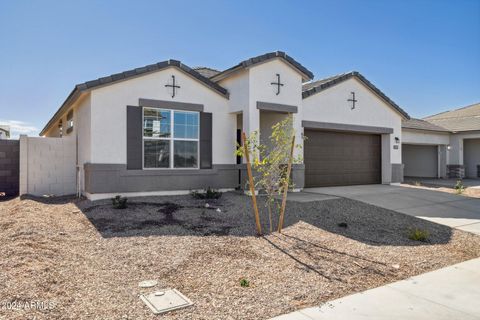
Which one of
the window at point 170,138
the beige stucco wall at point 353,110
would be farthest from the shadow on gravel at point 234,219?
the beige stucco wall at point 353,110

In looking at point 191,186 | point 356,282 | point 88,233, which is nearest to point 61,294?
point 88,233

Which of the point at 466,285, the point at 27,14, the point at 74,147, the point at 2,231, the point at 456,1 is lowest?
the point at 466,285

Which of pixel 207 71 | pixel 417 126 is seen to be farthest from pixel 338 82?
pixel 417 126

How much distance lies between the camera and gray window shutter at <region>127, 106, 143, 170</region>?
10.2 metres

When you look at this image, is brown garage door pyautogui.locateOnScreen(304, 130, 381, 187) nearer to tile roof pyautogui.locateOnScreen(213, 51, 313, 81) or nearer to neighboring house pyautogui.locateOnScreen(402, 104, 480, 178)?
tile roof pyautogui.locateOnScreen(213, 51, 313, 81)

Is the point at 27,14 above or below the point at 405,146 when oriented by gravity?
above

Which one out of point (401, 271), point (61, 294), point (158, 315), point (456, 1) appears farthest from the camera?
point (456, 1)

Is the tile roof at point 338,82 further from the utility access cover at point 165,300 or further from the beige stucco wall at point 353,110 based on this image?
the utility access cover at point 165,300

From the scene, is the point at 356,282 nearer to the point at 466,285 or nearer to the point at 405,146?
the point at 466,285

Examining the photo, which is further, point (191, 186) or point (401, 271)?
point (191, 186)

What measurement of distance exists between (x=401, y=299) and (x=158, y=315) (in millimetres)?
2920

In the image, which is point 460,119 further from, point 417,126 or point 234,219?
point 234,219

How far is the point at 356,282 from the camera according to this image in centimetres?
470

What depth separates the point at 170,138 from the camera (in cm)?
1073
